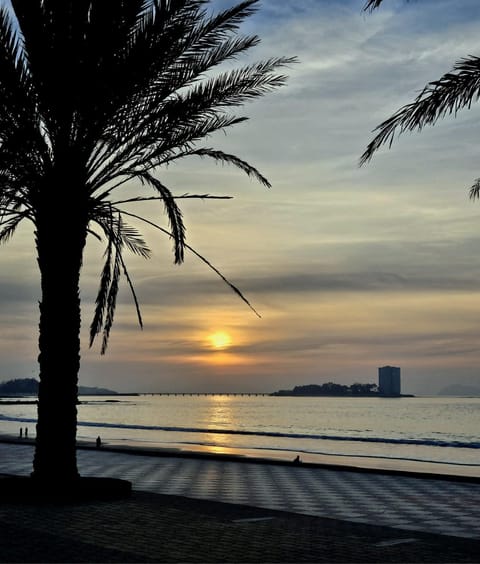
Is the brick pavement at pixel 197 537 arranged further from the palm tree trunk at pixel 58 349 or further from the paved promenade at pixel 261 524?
the palm tree trunk at pixel 58 349

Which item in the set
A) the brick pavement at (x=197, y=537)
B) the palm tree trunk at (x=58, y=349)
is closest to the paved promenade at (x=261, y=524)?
the brick pavement at (x=197, y=537)

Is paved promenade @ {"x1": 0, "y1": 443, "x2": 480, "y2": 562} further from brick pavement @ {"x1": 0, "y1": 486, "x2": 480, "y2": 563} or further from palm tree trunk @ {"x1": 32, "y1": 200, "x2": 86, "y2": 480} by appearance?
palm tree trunk @ {"x1": 32, "y1": 200, "x2": 86, "y2": 480}

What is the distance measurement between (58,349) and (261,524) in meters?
4.90

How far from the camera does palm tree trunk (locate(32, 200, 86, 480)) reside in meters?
14.2

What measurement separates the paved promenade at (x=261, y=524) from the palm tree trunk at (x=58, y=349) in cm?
146

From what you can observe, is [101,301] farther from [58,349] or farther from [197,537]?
[197,537]

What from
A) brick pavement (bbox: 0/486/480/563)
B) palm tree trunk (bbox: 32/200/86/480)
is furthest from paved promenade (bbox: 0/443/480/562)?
palm tree trunk (bbox: 32/200/86/480)

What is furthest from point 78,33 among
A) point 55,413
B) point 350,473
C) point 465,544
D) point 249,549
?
point 350,473

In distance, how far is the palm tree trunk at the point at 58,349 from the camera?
46.4 feet

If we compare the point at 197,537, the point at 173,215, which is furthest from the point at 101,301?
the point at 197,537

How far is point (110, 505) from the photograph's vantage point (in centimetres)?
1292

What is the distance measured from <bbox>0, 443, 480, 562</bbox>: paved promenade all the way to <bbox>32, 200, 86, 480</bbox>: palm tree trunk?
1463 mm

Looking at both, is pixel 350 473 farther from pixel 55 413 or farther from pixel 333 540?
pixel 333 540

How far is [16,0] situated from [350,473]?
1378 centimetres
